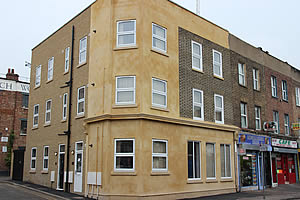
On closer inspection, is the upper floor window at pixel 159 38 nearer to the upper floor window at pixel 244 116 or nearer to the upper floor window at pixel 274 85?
the upper floor window at pixel 244 116

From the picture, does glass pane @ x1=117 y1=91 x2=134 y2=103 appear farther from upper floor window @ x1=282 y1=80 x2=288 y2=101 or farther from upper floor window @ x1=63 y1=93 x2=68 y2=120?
upper floor window @ x1=282 y1=80 x2=288 y2=101

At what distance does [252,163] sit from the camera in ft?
75.5

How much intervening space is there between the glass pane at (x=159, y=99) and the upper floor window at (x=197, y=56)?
373 cm

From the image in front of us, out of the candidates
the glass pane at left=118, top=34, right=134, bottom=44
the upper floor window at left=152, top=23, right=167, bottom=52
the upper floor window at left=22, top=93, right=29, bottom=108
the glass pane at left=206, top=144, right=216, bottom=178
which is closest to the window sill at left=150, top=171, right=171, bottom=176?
the glass pane at left=206, top=144, right=216, bottom=178

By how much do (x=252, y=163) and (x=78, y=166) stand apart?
40.9 feet

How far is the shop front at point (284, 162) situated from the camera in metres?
25.4

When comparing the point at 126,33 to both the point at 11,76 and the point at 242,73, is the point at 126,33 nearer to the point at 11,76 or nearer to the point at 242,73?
the point at 242,73

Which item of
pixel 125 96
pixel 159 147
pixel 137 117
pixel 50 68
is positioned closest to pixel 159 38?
pixel 125 96

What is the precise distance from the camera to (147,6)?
56.4ft

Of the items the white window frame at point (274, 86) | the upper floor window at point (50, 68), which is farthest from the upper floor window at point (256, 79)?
the upper floor window at point (50, 68)

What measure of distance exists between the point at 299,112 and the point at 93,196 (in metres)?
22.8

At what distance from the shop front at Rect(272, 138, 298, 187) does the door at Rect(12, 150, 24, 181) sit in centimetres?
1958

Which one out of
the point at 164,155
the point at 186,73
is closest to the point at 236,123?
the point at 186,73

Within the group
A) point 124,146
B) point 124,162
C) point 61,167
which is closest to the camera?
point 124,162
